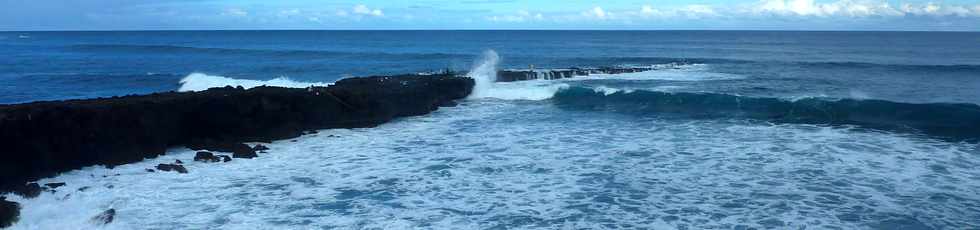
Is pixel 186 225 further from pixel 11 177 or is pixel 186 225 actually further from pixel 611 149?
pixel 611 149

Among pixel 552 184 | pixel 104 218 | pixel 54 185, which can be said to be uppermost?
pixel 54 185

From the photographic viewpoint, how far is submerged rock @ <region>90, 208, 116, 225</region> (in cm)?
879

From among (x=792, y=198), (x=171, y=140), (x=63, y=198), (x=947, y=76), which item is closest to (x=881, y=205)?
(x=792, y=198)

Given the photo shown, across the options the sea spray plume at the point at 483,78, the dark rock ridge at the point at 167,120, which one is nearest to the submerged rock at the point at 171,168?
the dark rock ridge at the point at 167,120

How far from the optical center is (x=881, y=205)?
9500 mm

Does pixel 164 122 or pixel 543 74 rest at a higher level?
pixel 543 74

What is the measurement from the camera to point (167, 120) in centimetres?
1404

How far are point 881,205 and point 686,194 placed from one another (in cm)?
260

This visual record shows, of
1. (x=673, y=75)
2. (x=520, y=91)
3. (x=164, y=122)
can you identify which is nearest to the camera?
(x=164, y=122)

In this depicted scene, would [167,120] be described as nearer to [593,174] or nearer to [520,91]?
[593,174]

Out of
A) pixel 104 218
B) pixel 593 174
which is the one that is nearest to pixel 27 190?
pixel 104 218

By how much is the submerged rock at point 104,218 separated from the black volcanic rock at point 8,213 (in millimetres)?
1034

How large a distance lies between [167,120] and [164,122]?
0.10m

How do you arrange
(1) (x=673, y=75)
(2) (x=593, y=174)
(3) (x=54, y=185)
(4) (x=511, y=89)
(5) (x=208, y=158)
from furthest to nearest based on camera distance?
(1) (x=673, y=75) < (4) (x=511, y=89) < (5) (x=208, y=158) < (2) (x=593, y=174) < (3) (x=54, y=185)
